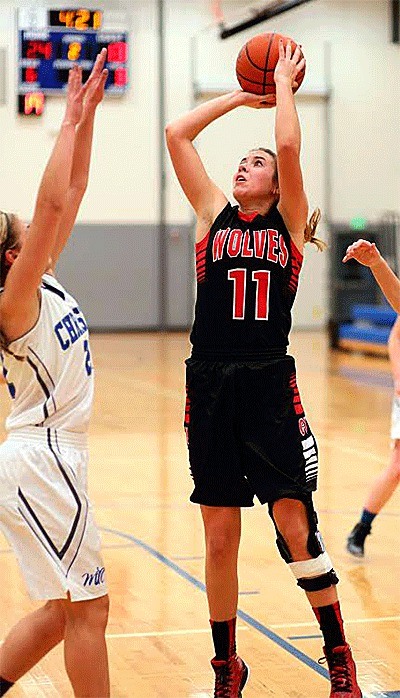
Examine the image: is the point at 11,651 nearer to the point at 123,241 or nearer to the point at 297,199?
the point at 297,199

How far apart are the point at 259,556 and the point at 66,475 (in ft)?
9.80

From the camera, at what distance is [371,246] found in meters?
4.28

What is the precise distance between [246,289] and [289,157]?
0.43 metres

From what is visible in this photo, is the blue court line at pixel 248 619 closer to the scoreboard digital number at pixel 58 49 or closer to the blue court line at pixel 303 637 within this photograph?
the blue court line at pixel 303 637

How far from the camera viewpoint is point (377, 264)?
4.38 meters

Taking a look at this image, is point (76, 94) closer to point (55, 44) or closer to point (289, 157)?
point (289, 157)

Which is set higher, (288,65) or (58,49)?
(58,49)

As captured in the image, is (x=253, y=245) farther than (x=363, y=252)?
No

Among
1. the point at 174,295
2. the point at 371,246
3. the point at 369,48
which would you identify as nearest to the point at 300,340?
the point at 174,295

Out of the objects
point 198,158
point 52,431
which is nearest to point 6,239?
point 52,431

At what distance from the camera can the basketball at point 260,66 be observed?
4.31 metres

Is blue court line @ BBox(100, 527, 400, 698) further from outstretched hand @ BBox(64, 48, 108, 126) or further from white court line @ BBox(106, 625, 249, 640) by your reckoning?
outstretched hand @ BBox(64, 48, 108, 126)

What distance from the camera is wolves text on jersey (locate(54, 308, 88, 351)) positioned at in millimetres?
3434

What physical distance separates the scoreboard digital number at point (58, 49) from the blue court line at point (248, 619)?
13.6m
